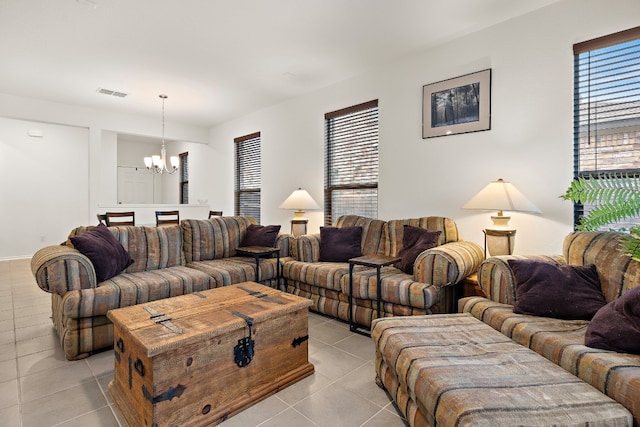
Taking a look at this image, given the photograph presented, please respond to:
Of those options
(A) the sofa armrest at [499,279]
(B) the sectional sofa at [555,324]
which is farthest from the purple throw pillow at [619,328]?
(A) the sofa armrest at [499,279]

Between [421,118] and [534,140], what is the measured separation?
1.14 m

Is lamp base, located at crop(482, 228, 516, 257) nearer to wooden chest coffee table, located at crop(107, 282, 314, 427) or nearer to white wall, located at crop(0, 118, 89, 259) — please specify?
wooden chest coffee table, located at crop(107, 282, 314, 427)

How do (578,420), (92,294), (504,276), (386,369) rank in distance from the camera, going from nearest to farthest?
(578,420) < (386,369) < (504,276) < (92,294)

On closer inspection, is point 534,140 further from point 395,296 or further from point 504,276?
point 395,296

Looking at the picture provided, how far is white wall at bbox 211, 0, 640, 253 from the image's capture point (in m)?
2.73

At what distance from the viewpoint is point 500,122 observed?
3.10m

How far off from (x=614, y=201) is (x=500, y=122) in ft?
4.27

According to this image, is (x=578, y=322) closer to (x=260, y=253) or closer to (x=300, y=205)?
(x=260, y=253)

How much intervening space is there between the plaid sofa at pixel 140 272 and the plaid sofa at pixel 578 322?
2173 millimetres

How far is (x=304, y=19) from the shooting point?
118 inches

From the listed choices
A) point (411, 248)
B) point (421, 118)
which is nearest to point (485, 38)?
point (421, 118)

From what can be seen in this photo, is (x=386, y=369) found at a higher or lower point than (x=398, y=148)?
lower

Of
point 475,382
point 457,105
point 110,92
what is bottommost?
point 475,382

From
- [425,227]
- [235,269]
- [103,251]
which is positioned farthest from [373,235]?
[103,251]
